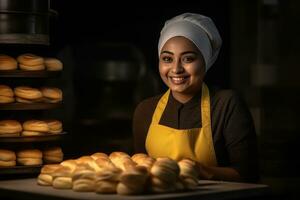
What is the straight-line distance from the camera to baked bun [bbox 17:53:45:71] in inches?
135

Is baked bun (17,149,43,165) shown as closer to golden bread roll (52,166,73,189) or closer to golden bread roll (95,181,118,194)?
golden bread roll (52,166,73,189)

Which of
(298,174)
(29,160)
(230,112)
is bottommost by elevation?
(298,174)

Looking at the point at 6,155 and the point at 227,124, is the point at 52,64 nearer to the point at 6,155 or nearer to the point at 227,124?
the point at 6,155

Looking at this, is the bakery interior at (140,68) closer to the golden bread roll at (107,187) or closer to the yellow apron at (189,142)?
the yellow apron at (189,142)

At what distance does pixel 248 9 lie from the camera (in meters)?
4.65

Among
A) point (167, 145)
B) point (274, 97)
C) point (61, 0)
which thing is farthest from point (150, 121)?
point (274, 97)

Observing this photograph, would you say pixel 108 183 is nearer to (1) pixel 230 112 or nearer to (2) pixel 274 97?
(1) pixel 230 112

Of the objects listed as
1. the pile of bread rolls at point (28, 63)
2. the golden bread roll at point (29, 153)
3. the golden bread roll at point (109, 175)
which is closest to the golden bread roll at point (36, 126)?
the golden bread roll at point (29, 153)

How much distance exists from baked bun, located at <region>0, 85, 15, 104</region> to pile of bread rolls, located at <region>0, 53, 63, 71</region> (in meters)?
0.09

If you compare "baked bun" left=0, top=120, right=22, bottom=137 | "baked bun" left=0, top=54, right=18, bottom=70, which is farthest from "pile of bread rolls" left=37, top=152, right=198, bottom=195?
"baked bun" left=0, top=54, right=18, bottom=70

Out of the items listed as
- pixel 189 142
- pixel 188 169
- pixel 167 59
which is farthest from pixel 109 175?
pixel 167 59

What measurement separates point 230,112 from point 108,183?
943 millimetres

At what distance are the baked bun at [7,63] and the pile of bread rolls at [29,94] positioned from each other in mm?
98

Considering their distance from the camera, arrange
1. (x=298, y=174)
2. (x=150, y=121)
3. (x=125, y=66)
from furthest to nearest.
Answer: (x=298, y=174) < (x=125, y=66) < (x=150, y=121)
